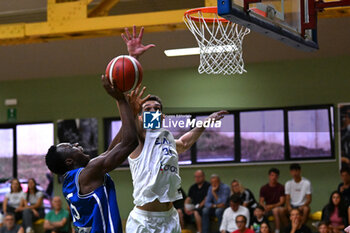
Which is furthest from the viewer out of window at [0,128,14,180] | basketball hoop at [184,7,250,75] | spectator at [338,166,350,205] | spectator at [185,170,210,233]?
window at [0,128,14,180]

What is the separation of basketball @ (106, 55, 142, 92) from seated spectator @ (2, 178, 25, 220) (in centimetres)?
947

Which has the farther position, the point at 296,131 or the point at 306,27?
the point at 296,131

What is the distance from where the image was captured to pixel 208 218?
12.5 meters

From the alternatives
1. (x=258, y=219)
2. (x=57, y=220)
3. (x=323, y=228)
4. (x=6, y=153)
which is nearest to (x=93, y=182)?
(x=323, y=228)

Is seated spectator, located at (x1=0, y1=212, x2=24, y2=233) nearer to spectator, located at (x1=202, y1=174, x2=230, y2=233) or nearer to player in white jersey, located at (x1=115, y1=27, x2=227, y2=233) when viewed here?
spectator, located at (x1=202, y1=174, x2=230, y2=233)

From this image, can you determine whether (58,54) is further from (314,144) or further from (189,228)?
(314,144)

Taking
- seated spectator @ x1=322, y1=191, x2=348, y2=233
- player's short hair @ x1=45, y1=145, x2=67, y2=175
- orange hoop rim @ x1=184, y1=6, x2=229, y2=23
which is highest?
orange hoop rim @ x1=184, y1=6, x2=229, y2=23

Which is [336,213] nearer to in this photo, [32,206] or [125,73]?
[32,206]

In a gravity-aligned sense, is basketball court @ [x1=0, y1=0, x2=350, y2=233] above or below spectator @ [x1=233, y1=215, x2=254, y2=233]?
above

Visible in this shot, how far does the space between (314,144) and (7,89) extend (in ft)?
25.5

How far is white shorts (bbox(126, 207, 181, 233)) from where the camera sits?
19.6 ft

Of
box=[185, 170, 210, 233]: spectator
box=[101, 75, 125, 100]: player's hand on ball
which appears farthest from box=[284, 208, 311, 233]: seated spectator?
box=[101, 75, 125, 100]: player's hand on ball

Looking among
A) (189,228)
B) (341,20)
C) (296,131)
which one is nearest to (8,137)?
(189,228)

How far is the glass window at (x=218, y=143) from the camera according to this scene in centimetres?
1445
